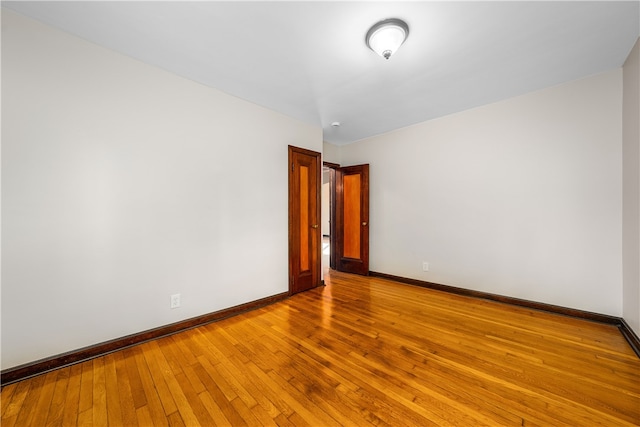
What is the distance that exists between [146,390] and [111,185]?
1712 mm

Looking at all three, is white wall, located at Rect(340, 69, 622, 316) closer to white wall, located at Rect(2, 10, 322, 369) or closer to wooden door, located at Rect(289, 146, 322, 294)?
wooden door, located at Rect(289, 146, 322, 294)

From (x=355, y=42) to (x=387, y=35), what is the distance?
0.29 metres

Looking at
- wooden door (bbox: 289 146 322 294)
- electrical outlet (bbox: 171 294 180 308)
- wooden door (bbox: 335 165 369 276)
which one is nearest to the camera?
electrical outlet (bbox: 171 294 180 308)

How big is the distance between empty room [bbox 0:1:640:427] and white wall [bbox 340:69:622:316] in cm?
2

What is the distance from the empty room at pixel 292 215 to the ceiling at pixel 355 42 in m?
0.02

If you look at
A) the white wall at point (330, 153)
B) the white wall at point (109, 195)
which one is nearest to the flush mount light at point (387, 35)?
the white wall at point (109, 195)

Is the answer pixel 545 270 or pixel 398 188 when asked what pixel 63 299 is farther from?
pixel 545 270

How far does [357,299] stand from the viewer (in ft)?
11.2

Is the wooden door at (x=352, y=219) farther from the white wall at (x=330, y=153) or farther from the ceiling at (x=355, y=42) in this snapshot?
the ceiling at (x=355, y=42)

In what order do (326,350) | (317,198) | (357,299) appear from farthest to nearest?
(317,198) → (357,299) → (326,350)

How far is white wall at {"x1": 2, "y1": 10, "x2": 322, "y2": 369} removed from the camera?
1.78 metres

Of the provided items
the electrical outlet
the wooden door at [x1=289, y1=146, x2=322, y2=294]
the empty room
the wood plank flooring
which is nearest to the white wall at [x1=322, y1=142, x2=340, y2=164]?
the wooden door at [x1=289, y1=146, x2=322, y2=294]

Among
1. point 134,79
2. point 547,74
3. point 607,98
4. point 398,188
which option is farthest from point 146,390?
point 607,98

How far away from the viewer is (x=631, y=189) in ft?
7.54
